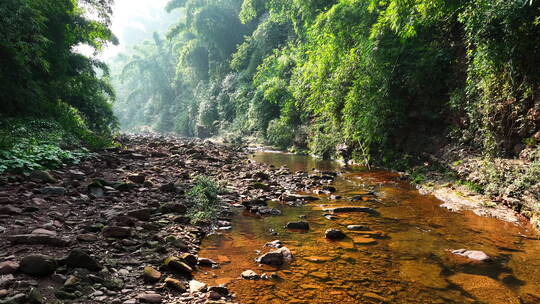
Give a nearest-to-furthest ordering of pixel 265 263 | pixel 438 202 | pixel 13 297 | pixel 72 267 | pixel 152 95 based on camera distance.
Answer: pixel 13 297 < pixel 72 267 < pixel 265 263 < pixel 438 202 < pixel 152 95

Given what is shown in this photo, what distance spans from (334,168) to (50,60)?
36.6ft

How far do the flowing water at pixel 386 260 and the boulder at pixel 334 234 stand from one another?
12 centimetres

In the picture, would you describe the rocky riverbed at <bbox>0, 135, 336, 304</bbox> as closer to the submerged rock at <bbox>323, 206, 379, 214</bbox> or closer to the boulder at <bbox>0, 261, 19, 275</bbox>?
the boulder at <bbox>0, 261, 19, 275</bbox>

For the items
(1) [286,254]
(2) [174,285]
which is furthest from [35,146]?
(1) [286,254]

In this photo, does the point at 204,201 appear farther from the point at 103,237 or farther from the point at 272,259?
the point at 272,259

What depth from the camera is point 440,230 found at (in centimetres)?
475

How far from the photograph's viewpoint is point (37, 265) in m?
2.48

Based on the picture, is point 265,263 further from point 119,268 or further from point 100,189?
point 100,189

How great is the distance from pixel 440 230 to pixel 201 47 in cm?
4104

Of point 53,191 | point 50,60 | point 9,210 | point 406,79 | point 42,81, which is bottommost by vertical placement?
point 9,210

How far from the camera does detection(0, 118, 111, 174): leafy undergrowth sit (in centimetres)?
538

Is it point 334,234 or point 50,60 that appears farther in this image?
point 50,60

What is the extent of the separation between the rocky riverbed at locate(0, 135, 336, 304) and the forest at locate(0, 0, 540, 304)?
0.02 meters

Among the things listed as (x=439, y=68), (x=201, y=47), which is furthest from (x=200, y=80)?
(x=439, y=68)
